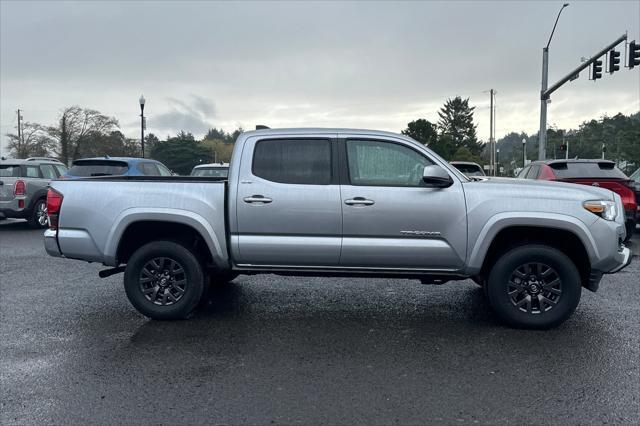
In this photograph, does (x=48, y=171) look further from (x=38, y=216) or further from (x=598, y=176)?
(x=598, y=176)

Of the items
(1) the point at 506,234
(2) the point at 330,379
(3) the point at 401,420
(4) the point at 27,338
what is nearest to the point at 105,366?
(4) the point at 27,338

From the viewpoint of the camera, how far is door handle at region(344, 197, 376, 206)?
5230 millimetres

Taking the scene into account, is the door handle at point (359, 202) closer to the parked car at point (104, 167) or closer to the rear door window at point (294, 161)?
the rear door window at point (294, 161)

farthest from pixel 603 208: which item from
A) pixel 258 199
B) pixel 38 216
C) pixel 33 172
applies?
pixel 33 172

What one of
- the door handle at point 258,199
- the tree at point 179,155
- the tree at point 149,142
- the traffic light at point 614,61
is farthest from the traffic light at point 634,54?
the tree at point 149,142

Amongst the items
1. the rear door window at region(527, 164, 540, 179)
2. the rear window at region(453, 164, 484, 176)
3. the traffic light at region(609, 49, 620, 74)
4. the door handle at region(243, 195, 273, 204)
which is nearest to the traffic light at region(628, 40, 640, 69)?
the traffic light at region(609, 49, 620, 74)

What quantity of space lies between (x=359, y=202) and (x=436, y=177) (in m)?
0.76

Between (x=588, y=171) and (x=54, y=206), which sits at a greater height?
(x=588, y=171)

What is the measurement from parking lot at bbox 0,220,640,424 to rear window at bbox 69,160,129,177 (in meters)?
5.89

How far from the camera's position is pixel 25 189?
13.7 metres

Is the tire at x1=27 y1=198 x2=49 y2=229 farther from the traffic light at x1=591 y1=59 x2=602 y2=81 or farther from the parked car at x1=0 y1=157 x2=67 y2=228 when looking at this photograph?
the traffic light at x1=591 y1=59 x2=602 y2=81

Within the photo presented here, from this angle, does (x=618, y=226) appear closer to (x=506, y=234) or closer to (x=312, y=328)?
(x=506, y=234)

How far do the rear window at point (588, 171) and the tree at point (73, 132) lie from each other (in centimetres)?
5140

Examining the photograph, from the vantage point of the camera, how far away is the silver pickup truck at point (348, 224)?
5.19 meters
